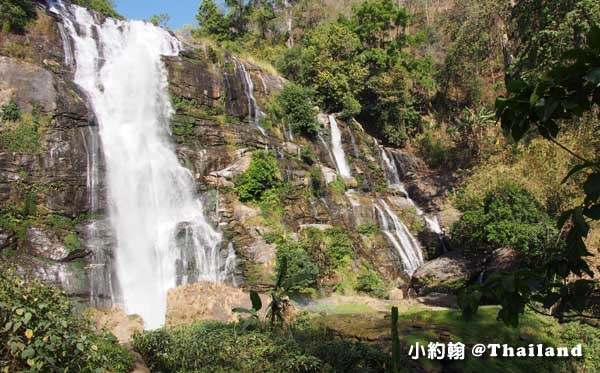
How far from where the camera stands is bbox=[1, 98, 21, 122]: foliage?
16.3 m

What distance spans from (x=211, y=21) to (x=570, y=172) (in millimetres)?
34811

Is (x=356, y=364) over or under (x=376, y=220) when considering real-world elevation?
under

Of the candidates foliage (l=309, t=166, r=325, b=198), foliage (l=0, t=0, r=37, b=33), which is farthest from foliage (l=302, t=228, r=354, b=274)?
foliage (l=0, t=0, r=37, b=33)

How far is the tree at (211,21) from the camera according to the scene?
33.2 metres

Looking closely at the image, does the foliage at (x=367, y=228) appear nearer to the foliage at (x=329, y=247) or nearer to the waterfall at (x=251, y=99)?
the foliage at (x=329, y=247)

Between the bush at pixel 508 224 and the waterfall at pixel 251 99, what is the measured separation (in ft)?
36.4

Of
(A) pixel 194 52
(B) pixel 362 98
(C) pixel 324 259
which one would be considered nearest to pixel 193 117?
(A) pixel 194 52

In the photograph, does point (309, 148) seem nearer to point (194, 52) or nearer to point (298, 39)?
point (194, 52)

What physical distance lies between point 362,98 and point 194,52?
12362 mm

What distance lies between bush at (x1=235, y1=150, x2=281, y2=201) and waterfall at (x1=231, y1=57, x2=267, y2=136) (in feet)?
10.7

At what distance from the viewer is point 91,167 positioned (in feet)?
54.3

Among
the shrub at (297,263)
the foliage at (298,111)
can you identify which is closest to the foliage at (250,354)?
the shrub at (297,263)

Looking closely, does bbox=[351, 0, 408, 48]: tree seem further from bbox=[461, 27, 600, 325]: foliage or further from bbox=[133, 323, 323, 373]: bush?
bbox=[461, 27, 600, 325]: foliage

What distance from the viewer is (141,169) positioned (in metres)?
17.7
